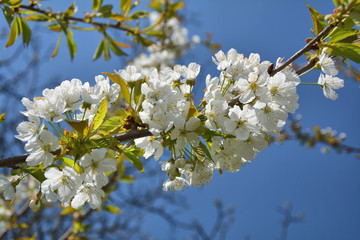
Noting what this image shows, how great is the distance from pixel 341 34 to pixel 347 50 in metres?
0.06

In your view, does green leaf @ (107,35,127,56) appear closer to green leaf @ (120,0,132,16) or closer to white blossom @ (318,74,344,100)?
green leaf @ (120,0,132,16)

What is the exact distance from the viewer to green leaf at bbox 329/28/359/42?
103 centimetres

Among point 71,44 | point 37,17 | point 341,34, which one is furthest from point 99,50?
point 341,34

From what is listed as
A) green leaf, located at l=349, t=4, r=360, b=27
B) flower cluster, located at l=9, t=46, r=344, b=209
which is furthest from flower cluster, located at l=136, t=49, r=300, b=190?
green leaf, located at l=349, t=4, r=360, b=27

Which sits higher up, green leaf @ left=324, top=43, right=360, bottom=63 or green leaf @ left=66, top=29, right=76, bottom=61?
green leaf @ left=66, top=29, right=76, bottom=61

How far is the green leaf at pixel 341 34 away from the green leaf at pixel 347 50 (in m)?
0.02

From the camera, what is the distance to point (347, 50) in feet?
3.45

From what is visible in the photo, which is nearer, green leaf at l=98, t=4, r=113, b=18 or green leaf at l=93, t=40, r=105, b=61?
green leaf at l=98, t=4, r=113, b=18

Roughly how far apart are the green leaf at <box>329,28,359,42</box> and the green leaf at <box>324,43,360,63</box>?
2 centimetres

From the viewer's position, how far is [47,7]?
6.65 ft

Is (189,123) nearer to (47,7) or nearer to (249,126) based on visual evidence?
(249,126)

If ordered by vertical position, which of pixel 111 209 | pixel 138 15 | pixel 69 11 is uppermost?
pixel 138 15

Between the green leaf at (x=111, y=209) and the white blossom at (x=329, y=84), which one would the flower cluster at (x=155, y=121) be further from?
the green leaf at (x=111, y=209)

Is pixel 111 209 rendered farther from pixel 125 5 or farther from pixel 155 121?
pixel 155 121
